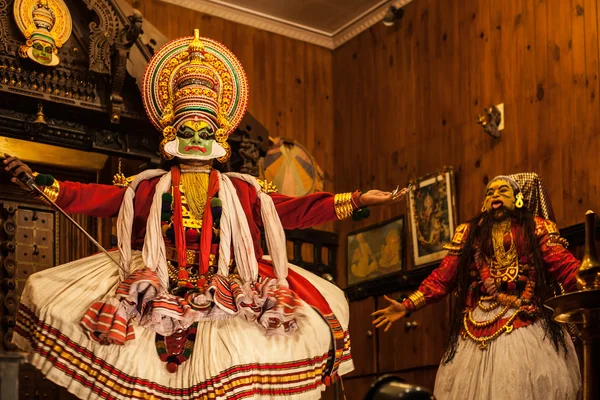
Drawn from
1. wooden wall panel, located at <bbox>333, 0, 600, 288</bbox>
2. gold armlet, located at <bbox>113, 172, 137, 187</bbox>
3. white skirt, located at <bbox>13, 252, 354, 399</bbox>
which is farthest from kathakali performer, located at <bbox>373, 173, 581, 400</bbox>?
gold armlet, located at <bbox>113, 172, 137, 187</bbox>

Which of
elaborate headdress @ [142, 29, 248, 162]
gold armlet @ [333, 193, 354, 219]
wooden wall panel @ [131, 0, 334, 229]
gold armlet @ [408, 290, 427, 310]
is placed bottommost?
gold armlet @ [408, 290, 427, 310]

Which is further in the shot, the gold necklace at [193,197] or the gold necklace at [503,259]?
the gold necklace at [503,259]

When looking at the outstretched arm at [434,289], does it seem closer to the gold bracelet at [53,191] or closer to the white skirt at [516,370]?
the white skirt at [516,370]

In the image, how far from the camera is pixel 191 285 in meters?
4.21

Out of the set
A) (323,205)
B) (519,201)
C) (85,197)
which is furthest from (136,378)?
(519,201)

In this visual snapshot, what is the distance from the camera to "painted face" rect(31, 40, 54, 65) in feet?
16.3

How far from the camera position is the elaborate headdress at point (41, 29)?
16.4ft

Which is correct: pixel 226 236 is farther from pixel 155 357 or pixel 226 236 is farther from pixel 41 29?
pixel 41 29

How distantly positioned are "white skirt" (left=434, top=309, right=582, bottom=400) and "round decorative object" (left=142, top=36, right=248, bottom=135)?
5.41 ft

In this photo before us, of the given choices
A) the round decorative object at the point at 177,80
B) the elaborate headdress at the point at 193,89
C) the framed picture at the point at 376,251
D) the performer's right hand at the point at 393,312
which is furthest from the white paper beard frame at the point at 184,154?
the framed picture at the point at 376,251

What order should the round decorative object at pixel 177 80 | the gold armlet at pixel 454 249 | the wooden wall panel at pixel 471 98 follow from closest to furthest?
the round decorative object at pixel 177 80 < the gold armlet at pixel 454 249 < the wooden wall panel at pixel 471 98

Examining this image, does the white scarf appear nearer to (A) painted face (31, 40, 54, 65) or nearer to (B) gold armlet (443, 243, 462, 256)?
(A) painted face (31, 40, 54, 65)

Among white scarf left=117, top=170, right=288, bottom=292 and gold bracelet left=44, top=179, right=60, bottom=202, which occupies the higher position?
gold bracelet left=44, top=179, right=60, bottom=202

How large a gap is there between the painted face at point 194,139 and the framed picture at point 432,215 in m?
2.54
